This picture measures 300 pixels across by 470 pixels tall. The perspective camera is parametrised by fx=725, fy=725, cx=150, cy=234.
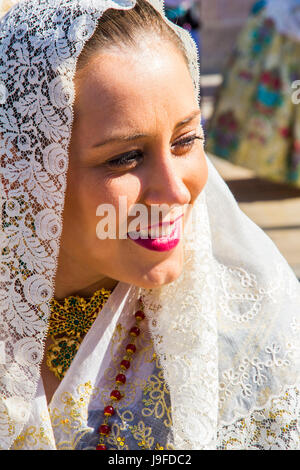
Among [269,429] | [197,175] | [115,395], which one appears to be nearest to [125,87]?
[197,175]

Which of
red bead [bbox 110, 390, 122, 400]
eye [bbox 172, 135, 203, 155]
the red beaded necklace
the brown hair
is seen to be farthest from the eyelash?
red bead [bbox 110, 390, 122, 400]

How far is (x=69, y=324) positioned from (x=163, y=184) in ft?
1.71

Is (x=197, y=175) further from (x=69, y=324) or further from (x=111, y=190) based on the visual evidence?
(x=69, y=324)

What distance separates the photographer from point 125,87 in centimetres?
158

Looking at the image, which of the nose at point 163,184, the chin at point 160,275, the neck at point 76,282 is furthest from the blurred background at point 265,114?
the nose at point 163,184

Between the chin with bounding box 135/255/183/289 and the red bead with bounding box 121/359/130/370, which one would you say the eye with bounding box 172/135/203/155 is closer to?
the chin with bounding box 135/255/183/289

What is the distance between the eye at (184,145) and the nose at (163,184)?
0.06 metres

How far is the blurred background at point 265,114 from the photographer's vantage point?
5.09 metres

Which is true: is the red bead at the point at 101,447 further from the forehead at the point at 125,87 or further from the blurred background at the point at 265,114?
the blurred background at the point at 265,114

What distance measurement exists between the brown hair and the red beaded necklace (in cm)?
69

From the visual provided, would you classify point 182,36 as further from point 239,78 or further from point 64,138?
point 239,78

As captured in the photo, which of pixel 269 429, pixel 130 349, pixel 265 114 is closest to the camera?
pixel 269 429

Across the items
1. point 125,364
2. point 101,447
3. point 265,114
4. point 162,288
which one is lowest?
point 265,114

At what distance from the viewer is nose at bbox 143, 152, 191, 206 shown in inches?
63.5
